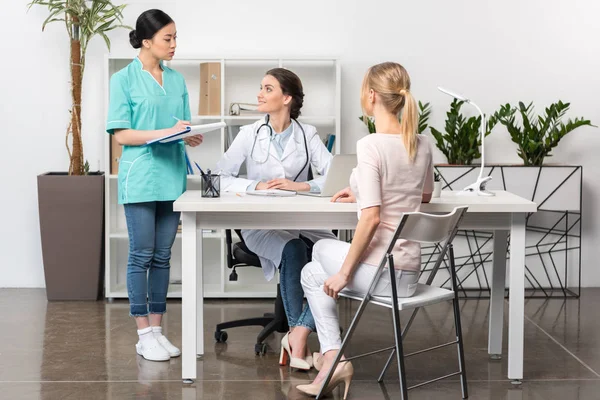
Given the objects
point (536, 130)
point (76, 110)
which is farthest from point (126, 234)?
point (536, 130)

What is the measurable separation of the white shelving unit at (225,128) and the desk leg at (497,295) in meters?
1.67

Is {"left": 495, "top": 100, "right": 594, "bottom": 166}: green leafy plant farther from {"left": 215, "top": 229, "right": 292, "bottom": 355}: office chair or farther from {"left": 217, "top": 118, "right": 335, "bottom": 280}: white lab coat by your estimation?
{"left": 215, "top": 229, "right": 292, "bottom": 355}: office chair

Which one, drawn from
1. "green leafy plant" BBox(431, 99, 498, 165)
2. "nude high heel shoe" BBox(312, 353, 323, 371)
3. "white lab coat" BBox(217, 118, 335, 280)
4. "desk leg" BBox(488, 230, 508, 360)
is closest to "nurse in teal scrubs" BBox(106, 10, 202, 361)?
"white lab coat" BBox(217, 118, 335, 280)

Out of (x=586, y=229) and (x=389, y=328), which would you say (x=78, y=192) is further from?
(x=586, y=229)

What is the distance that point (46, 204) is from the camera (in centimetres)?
538

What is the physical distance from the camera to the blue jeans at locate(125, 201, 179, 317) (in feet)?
13.2

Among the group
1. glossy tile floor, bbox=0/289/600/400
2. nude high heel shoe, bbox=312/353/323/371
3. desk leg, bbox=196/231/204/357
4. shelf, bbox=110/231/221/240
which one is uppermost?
shelf, bbox=110/231/221/240

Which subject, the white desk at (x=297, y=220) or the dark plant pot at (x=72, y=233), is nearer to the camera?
the white desk at (x=297, y=220)

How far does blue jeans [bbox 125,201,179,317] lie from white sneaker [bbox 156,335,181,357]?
0.45ft

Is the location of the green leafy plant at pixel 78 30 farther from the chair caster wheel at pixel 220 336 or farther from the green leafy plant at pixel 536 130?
the green leafy plant at pixel 536 130

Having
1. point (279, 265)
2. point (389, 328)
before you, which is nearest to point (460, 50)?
point (389, 328)

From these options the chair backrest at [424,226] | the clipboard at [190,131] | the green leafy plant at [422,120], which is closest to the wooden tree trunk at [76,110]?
the clipboard at [190,131]

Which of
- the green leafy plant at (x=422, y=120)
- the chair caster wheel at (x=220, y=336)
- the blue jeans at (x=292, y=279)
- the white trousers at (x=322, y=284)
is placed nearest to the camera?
the white trousers at (x=322, y=284)

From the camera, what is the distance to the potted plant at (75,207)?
5.34 metres
